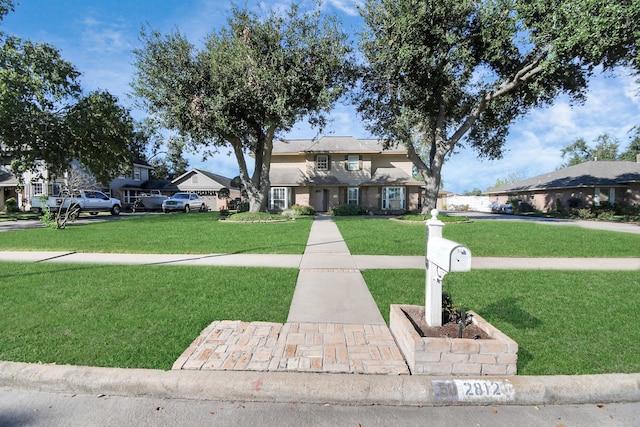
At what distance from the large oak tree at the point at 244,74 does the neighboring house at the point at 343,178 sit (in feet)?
30.1

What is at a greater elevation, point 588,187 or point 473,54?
point 473,54

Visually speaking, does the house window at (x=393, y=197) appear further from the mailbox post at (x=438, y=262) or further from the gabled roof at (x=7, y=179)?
the gabled roof at (x=7, y=179)

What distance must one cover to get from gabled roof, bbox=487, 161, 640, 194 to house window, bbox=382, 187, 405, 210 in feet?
49.4

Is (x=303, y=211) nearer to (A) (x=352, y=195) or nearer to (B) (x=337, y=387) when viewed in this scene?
(A) (x=352, y=195)

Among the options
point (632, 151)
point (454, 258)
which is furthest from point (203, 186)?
point (632, 151)

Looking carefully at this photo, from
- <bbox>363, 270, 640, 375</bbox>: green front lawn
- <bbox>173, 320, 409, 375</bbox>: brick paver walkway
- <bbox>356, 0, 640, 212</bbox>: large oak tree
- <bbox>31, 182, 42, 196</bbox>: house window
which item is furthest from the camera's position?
<bbox>31, 182, 42, 196</bbox>: house window

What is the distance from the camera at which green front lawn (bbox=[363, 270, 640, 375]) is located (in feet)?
9.86

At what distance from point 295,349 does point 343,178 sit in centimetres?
2361

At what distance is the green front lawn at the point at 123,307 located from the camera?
3094 millimetres

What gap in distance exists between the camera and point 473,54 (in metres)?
15.8

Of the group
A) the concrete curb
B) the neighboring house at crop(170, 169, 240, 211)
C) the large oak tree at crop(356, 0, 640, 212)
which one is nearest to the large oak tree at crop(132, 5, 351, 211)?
the large oak tree at crop(356, 0, 640, 212)

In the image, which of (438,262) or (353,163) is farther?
(353,163)

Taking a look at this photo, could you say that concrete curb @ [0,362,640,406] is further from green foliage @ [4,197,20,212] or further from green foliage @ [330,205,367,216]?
green foliage @ [4,197,20,212]

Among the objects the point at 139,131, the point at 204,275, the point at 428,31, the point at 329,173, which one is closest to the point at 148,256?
the point at 204,275
